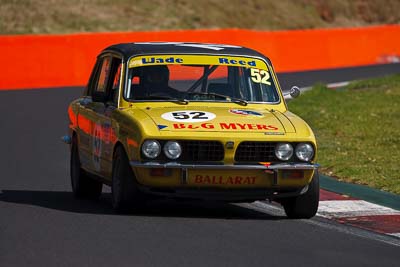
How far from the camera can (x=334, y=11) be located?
60312mm

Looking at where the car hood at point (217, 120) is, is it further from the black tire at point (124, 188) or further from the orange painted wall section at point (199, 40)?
the orange painted wall section at point (199, 40)

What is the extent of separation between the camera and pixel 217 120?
36.7 ft

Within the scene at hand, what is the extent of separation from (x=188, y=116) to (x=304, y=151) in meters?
1.04

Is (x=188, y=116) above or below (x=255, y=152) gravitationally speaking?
above

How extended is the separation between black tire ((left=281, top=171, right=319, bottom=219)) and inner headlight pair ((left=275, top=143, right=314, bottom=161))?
0.88 feet

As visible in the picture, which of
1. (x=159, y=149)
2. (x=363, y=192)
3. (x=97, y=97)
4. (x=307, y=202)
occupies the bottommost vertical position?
(x=363, y=192)

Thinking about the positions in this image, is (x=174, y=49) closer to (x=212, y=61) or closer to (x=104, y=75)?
(x=212, y=61)

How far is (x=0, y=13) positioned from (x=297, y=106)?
20.8 m

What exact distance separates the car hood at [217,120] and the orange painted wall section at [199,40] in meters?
20.2

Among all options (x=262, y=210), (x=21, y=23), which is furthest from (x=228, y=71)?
(x=21, y=23)

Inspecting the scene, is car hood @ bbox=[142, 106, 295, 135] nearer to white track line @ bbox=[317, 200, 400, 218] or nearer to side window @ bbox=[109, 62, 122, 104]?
side window @ bbox=[109, 62, 122, 104]

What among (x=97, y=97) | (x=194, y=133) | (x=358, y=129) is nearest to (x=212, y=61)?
(x=97, y=97)

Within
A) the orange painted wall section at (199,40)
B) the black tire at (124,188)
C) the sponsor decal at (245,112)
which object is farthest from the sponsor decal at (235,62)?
the orange painted wall section at (199,40)

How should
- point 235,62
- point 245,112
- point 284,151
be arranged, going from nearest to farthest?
point 284,151 → point 245,112 → point 235,62
